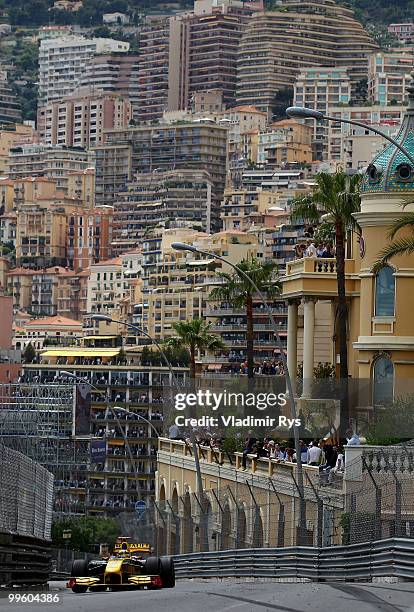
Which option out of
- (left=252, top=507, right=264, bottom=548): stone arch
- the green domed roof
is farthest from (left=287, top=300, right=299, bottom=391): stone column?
(left=252, top=507, right=264, bottom=548): stone arch

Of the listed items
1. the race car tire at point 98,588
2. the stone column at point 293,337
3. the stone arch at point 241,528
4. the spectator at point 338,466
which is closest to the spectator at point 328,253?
the stone column at point 293,337

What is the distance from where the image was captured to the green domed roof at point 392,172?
5781 cm

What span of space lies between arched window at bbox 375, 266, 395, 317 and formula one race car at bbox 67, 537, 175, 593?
2386cm

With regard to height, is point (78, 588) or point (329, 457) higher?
point (329, 457)

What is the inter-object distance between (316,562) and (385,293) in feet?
73.9

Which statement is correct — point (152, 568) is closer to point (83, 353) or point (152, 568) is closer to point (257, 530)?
point (257, 530)

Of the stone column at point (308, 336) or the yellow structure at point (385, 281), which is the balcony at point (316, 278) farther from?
the yellow structure at point (385, 281)

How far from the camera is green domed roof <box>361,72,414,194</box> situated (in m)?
57.8

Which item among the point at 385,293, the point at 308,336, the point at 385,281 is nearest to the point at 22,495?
the point at 385,293

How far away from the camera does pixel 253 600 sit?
93.5 feet

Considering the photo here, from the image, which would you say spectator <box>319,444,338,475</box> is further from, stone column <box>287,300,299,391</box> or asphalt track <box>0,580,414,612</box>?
stone column <box>287,300,299,391</box>

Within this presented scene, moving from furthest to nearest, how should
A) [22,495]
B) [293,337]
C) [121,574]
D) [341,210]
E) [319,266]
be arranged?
[293,337], [319,266], [341,210], [22,495], [121,574]

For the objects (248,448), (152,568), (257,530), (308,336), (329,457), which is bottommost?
(152,568)

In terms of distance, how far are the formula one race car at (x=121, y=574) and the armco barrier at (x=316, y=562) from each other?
8.62ft
